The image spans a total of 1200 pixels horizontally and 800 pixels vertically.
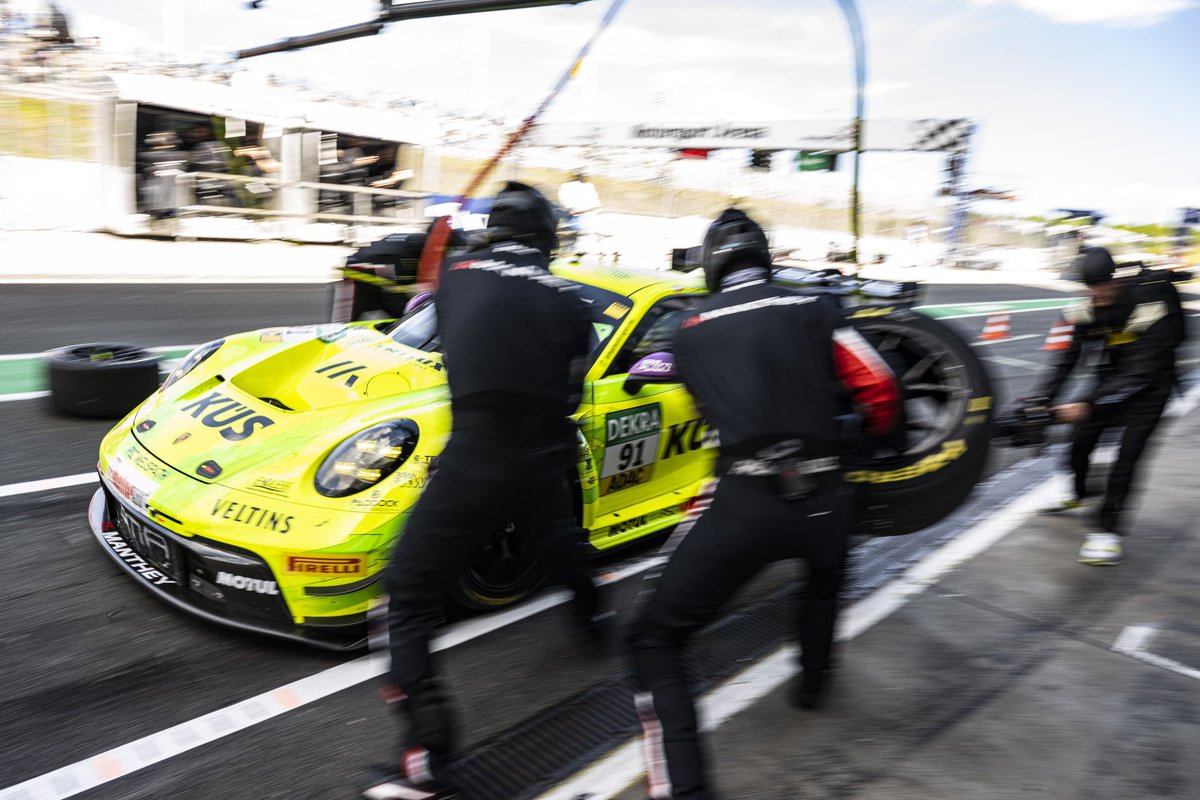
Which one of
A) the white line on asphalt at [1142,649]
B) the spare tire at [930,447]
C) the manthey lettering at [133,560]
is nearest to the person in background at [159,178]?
the manthey lettering at [133,560]

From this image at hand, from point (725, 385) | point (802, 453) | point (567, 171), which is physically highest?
point (567, 171)

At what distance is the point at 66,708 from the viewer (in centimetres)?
300

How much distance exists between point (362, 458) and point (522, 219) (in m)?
1.15

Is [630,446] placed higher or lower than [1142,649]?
higher

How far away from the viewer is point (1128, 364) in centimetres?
504

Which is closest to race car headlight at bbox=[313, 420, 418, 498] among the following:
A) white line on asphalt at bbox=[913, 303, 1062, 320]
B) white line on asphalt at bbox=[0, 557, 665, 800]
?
white line on asphalt at bbox=[0, 557, 665, 800]

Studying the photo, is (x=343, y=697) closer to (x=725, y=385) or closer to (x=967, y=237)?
(x=725, y=385)

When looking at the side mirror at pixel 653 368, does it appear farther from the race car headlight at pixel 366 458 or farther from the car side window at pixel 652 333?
the race car headlight at pixel 366 458

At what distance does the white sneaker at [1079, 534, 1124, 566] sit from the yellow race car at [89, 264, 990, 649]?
1550mm

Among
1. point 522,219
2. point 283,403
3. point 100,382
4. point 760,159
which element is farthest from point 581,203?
point 760,159

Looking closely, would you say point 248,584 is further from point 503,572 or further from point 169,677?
point 503,572

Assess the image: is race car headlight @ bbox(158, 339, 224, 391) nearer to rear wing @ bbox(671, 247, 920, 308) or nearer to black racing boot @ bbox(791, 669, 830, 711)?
rear wing @ bbox(671, 247, 920, 308)

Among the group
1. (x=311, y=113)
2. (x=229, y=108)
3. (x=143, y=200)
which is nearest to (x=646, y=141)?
(x=311, y=113)

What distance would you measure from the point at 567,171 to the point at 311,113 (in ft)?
34.9
